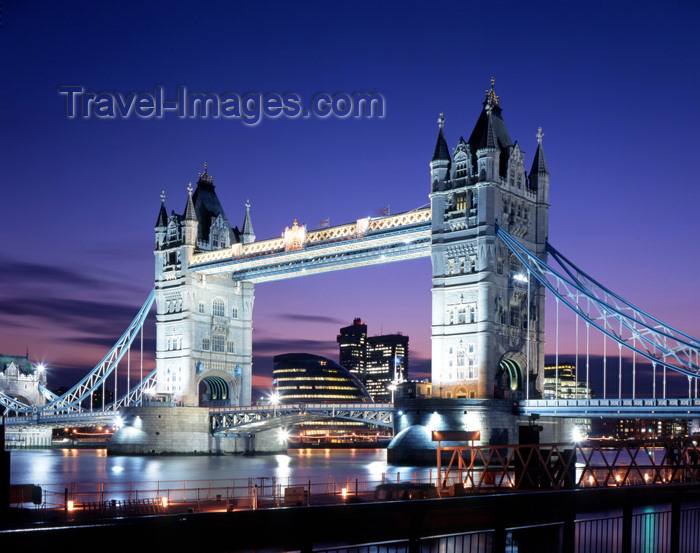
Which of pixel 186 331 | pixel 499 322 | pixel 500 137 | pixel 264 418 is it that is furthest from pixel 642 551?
pixel 186 331

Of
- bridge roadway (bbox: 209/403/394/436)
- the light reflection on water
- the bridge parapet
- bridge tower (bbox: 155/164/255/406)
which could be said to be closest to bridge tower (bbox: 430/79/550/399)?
the bridge parapet

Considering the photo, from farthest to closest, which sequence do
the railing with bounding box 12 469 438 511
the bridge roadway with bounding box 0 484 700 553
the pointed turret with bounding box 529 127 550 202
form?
the pointed turret with bounding box 529 127 550 202
the railing with bounding box 12 469 438 511
the bridge roadway with bounding box 0 484 700 553

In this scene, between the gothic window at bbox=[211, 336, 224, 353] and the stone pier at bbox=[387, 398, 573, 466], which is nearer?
the stone pier at bbox=[387, 398, 573, 466]

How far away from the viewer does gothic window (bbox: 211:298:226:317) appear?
92.9 metres

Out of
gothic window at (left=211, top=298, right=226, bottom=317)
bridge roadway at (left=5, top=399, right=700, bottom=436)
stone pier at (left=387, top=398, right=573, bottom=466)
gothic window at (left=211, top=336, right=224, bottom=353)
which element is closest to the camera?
bridge roadway at (left=5, top=399, right=700, bottom=436)

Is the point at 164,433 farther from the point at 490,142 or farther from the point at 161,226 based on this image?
the point at 490,142

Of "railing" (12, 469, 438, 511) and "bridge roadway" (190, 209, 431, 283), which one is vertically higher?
"bridge roadway" (190, 209, 431, 283)

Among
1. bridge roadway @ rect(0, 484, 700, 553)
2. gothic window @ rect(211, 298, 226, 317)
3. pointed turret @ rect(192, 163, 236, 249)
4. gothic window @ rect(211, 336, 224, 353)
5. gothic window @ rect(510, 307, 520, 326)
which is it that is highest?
pointed turret @ rect(192, 163, 236, 249)

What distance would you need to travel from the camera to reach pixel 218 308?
9350 cm

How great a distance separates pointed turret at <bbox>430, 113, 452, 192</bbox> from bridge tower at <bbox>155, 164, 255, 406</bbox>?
30.0 meters

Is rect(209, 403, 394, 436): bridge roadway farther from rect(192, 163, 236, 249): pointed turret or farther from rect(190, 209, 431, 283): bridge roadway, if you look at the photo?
rect(192, 163, 236, 249): pointed turret

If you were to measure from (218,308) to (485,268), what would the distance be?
35596mm

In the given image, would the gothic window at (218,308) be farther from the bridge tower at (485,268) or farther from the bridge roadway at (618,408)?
the bridge roadway at (618,408)

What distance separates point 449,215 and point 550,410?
54.1 ft
